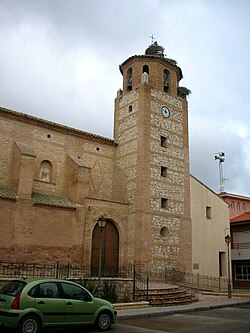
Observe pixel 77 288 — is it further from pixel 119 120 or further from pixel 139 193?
pixel 119 120

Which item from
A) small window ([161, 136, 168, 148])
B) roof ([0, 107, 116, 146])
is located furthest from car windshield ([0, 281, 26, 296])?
small window ([161, 136, 168, 148])

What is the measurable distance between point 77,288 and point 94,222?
11.1 metres

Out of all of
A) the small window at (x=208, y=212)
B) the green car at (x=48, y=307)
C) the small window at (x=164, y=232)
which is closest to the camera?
the green car at (x=48, y=307)

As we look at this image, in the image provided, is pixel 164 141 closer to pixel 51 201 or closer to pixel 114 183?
pixel 114 183

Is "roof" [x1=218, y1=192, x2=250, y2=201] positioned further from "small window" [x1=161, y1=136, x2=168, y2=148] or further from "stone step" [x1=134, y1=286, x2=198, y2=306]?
"stone step" [x1=134, y1=286, x2=198, y2=306]

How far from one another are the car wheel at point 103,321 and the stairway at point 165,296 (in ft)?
18.6

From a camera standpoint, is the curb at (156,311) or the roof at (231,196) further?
the roof at (231,196)

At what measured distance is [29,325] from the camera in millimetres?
8250

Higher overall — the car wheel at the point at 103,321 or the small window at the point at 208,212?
the small window at the point at 208,212

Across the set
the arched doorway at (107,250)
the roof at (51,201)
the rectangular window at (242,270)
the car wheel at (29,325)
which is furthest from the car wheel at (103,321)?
the rectangular window at (242,270)

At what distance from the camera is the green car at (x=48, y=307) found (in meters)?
8.20

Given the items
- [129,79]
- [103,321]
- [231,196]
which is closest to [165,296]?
[103,321]

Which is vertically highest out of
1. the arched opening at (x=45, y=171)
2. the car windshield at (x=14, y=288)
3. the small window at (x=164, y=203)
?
the arched opening at (x=45, y=171)

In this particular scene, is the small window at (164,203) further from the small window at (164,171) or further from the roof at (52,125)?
the roof at (52,125)
